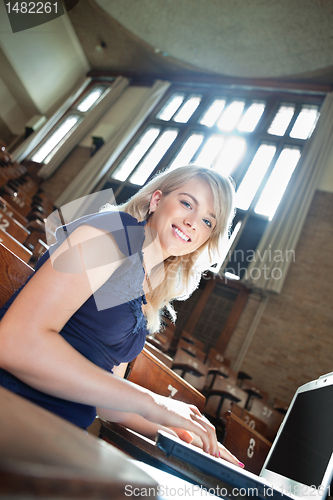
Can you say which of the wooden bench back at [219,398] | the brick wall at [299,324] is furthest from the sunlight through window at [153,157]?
the wooden bench back at [219,398]

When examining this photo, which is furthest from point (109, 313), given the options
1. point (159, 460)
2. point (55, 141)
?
point (55, 141)

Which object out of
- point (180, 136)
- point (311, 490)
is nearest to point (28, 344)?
point (311, 490)

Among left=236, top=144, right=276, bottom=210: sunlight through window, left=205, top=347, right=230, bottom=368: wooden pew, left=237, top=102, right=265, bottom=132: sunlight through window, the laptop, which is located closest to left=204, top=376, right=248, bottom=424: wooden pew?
left=205, top=347, right=230, bottom=368: wooden pew

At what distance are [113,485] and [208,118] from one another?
1065 centimetres

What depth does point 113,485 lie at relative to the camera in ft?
0.72

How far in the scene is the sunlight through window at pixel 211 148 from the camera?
9086 mm

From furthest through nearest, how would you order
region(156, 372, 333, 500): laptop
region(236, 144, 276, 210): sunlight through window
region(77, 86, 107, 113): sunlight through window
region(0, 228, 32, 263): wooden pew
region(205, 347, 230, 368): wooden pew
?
1. region(77, 86, 107, 113): sunlight through window
2. region(236, 144, 276, 210): sunlight through window
3. region(205, 347, 230, 368): wooden pew
4. region(0, 228, 32, 263): wooden pew
5. region(156, 372, 333, 500): laptop

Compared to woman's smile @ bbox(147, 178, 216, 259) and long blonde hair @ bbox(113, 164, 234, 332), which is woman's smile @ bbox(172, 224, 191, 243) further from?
long blonde hair @ bbox(113, 164, 234, 332)

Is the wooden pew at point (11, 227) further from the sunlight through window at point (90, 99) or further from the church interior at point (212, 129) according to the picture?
the sunlight through window at point (90, 99)

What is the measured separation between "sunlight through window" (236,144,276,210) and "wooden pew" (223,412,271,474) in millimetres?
6253

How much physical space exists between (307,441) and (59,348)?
0.75 metres

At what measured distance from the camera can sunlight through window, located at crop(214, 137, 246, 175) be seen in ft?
28.4

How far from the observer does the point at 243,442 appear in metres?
2.04

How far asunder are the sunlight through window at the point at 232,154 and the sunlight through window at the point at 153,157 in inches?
72.3
